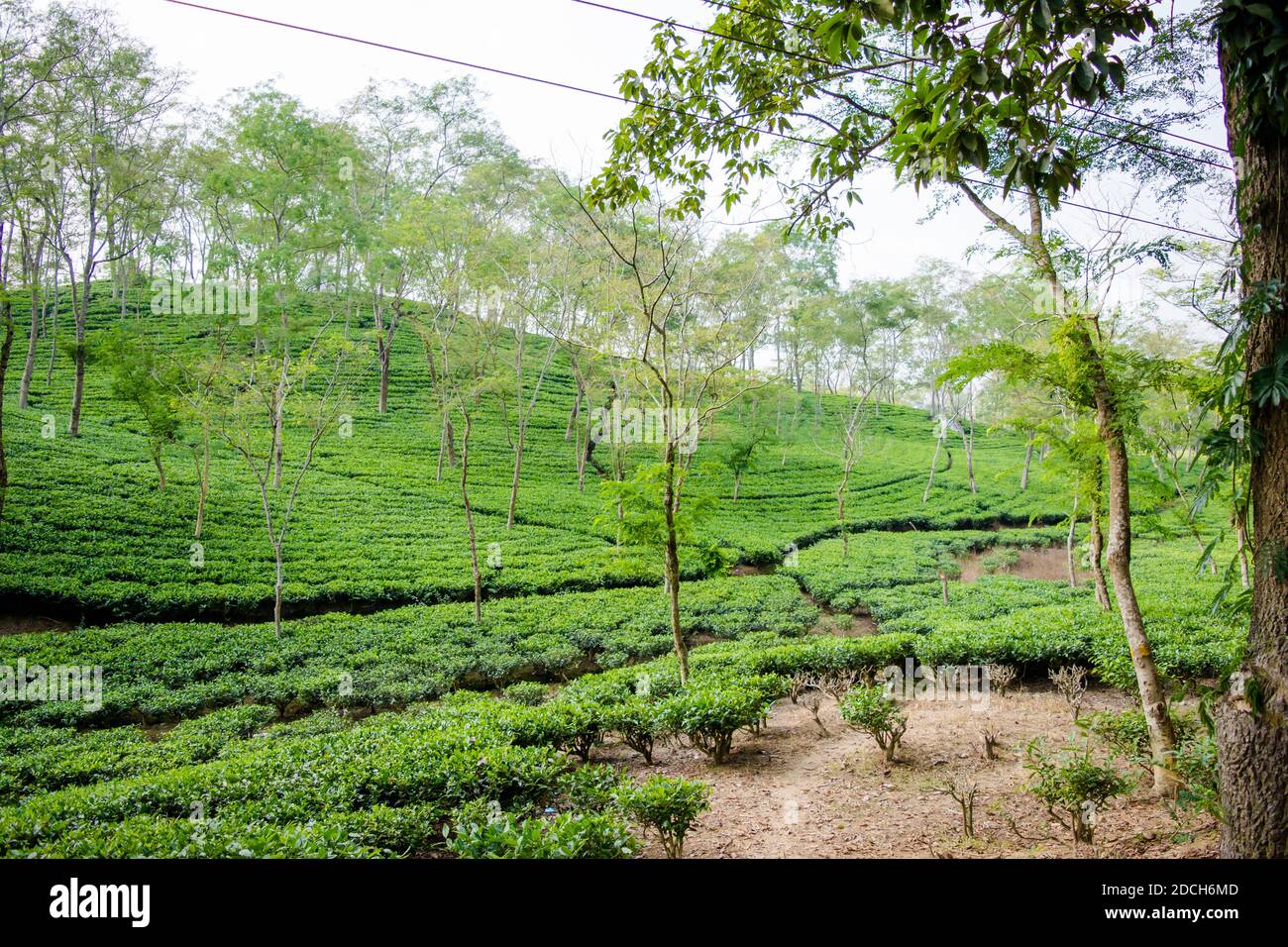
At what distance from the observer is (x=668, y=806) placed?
429 centimetres

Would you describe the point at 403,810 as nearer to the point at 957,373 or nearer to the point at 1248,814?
the point at 1248,814

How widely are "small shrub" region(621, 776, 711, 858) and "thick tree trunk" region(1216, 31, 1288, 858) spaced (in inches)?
111

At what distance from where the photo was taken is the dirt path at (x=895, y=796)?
441cm

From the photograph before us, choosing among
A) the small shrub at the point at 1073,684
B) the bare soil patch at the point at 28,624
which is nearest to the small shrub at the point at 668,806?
the small shrub at the point at 1073,684

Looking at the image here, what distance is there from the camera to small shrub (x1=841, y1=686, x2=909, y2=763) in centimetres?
617

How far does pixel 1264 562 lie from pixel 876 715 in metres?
3.83

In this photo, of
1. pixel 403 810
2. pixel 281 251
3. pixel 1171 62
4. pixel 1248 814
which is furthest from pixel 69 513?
pixel 1171 62

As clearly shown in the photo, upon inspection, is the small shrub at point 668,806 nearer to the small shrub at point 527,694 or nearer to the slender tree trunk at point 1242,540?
the slender tree trunk at point 1242,540

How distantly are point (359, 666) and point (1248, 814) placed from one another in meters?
10.7

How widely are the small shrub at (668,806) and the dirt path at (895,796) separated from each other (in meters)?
0.52

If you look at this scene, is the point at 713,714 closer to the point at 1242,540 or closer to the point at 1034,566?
the point at 1242,540

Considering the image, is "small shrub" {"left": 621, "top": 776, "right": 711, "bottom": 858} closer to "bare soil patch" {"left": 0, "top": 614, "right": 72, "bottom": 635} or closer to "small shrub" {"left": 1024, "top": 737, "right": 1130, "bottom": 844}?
"small shrub" {"left": 1024, "top": 737, "right": 1130, "bottom": 844}
